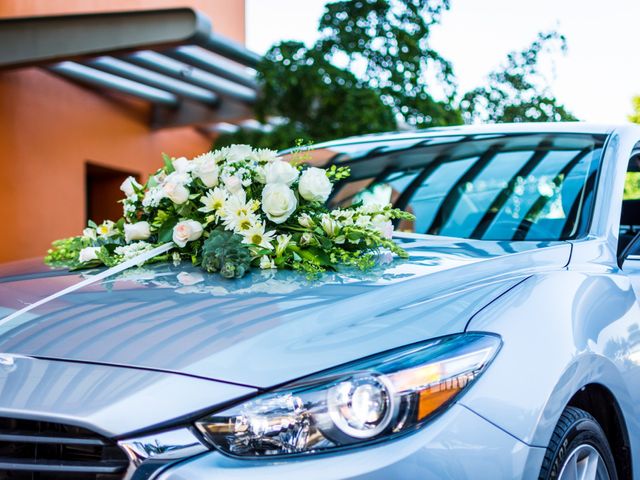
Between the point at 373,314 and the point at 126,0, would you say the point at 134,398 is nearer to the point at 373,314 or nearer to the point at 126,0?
the point at 373,314

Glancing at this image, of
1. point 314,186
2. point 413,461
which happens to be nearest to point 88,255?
point 314,186

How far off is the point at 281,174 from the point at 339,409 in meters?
1.17

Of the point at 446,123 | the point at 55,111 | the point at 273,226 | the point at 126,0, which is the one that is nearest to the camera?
the point at 273,226

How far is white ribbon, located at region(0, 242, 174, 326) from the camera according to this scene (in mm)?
2129

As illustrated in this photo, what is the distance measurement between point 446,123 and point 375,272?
9.37 metres

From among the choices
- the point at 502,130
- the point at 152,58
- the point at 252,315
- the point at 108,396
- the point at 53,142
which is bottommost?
the point at 108,396

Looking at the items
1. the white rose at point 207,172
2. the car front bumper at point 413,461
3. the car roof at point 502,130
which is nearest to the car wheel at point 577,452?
the car front bumper at point 413,461

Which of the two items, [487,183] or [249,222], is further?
[487,183]

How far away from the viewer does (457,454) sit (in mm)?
1708

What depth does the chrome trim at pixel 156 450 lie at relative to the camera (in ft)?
5.34

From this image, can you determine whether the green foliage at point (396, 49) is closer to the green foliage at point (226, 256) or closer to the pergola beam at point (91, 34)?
the pergola beam at point (91, 34)

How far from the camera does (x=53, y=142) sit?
1249cm

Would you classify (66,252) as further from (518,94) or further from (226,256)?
(518,94)

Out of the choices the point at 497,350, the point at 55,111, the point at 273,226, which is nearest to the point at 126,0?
the point at 55,111
